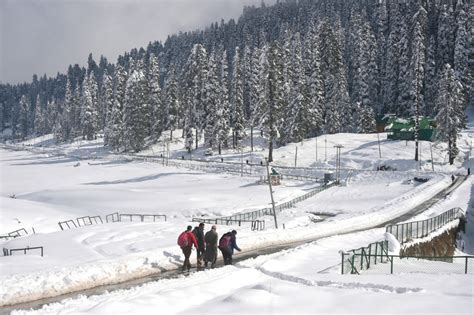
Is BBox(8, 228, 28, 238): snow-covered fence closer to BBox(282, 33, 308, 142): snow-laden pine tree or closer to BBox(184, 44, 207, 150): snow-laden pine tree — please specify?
BBox(282, 33, 308, 142): snow-laden pine tree

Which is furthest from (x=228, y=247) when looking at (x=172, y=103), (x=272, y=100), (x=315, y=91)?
(x=172, y=103)

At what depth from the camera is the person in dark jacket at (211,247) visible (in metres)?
18.6

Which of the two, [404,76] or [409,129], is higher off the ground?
[404,76]

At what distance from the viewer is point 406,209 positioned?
3853 centimetres

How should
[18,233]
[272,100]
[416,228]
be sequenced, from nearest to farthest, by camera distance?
[416,228], [18,233], [272,100]

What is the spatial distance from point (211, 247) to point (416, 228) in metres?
14.6

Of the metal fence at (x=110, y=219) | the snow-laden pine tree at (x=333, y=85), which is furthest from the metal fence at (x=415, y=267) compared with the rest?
the snow-laden pine tree at (x=333, y=85)

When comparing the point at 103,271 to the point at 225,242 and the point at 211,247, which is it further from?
the point at 225,242

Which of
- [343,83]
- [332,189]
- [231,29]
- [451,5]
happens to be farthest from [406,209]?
[231,29]

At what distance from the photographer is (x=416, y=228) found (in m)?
28.0

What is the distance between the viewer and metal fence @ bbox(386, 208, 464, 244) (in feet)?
87.7

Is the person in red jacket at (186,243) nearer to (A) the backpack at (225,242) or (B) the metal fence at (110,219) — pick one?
(A) the backpack at (225,242)

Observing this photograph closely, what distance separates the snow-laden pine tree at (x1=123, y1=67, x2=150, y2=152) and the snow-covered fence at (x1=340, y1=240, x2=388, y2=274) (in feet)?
244

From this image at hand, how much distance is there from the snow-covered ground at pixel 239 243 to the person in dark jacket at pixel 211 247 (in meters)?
1.20
